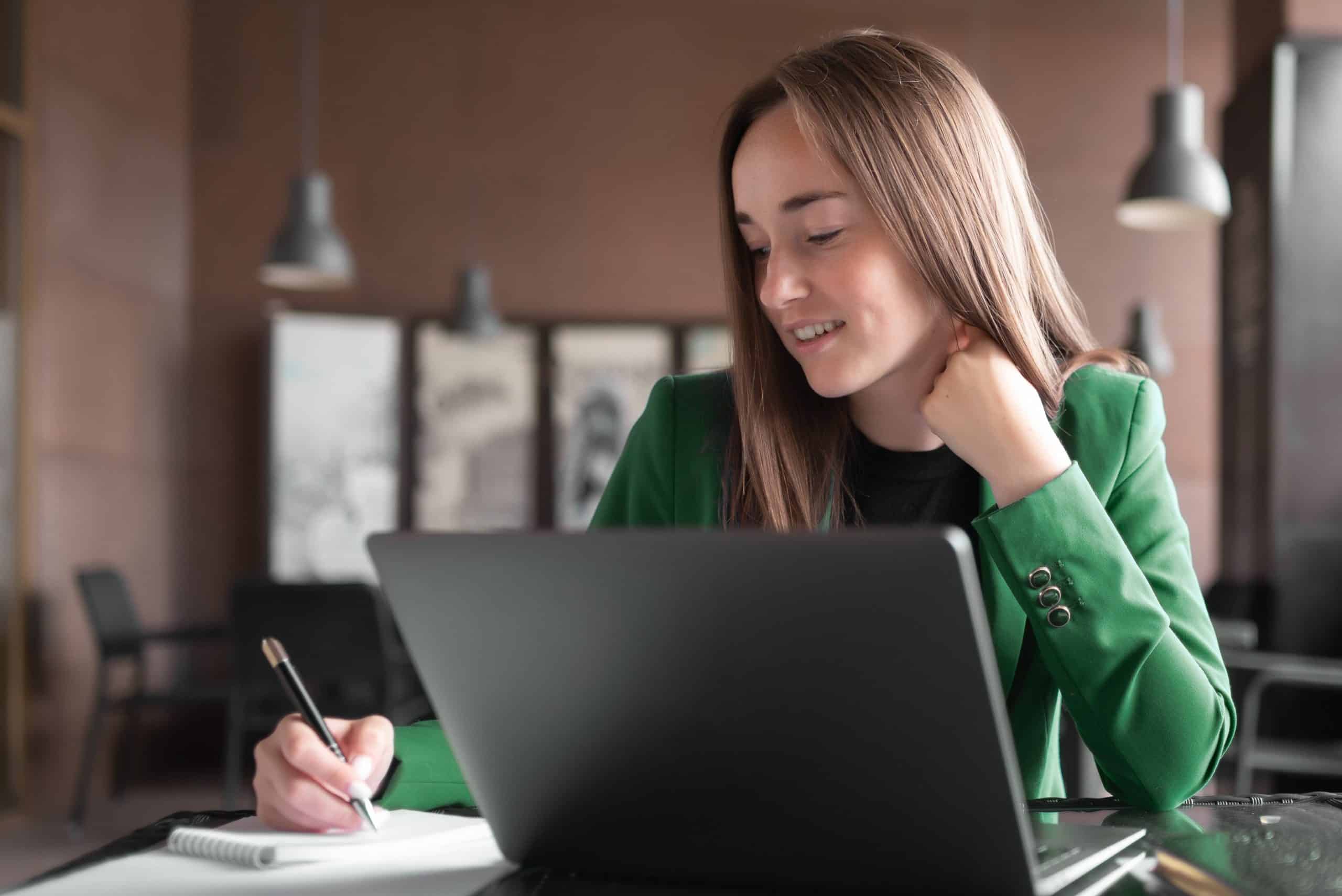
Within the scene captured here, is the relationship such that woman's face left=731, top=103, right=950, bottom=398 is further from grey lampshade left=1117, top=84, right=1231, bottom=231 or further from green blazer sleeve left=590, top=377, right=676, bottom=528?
grey lampshade left=1117, top=84, right=1231, bottom=231

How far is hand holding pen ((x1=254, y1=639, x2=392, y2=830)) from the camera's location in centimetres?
90

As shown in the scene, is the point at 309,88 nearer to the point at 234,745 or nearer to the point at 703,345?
the point at 703,345

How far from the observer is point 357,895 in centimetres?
75

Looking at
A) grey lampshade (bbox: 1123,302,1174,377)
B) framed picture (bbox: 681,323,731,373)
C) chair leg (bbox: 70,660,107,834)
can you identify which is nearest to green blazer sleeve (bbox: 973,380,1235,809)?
chair leg (bbox: 70,660,107,834)

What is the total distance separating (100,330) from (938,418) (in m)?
5.32

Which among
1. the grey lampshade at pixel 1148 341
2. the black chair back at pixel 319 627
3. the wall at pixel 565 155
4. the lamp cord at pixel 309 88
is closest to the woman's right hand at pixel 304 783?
the black chair back at pixel 319 627

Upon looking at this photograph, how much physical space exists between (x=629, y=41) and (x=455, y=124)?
1.05 m

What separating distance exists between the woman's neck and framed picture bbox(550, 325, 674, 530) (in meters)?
5.37

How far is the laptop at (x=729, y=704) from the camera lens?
63 cm

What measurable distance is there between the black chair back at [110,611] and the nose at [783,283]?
433 cm

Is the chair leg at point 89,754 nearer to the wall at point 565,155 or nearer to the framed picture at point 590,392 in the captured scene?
the wall at point 565,155

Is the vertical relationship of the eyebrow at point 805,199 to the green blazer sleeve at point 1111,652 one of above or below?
above

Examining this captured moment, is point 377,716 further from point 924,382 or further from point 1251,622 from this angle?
point 1251,622

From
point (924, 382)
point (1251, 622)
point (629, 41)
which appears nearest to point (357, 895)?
point (924, 382)
